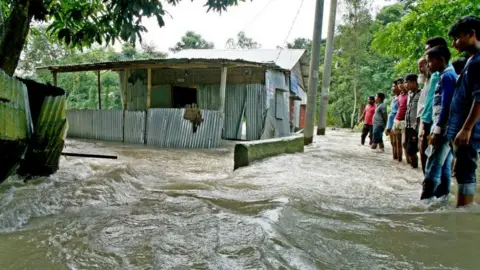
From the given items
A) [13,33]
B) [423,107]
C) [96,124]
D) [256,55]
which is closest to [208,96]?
[96,124]

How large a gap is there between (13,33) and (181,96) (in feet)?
33.7

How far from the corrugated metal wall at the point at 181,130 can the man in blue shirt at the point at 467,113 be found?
6.78 meters

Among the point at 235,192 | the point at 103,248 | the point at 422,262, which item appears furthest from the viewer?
the point at 235,192

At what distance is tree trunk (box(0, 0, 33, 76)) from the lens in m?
3.69

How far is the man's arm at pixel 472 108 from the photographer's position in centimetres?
248

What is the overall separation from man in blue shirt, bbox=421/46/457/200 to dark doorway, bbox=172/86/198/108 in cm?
1068

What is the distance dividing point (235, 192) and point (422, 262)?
2107 mm

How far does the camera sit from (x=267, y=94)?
11.2 meters

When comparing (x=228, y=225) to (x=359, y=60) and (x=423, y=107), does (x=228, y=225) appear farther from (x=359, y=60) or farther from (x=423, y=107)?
(x=359, y=60)

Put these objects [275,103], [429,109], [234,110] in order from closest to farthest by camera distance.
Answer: [429,109] → [234,110] → [275,103]

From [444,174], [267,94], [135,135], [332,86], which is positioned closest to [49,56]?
[135,135]

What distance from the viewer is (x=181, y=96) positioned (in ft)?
45.9

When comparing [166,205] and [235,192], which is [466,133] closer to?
[235,192]

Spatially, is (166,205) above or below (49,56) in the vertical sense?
below
